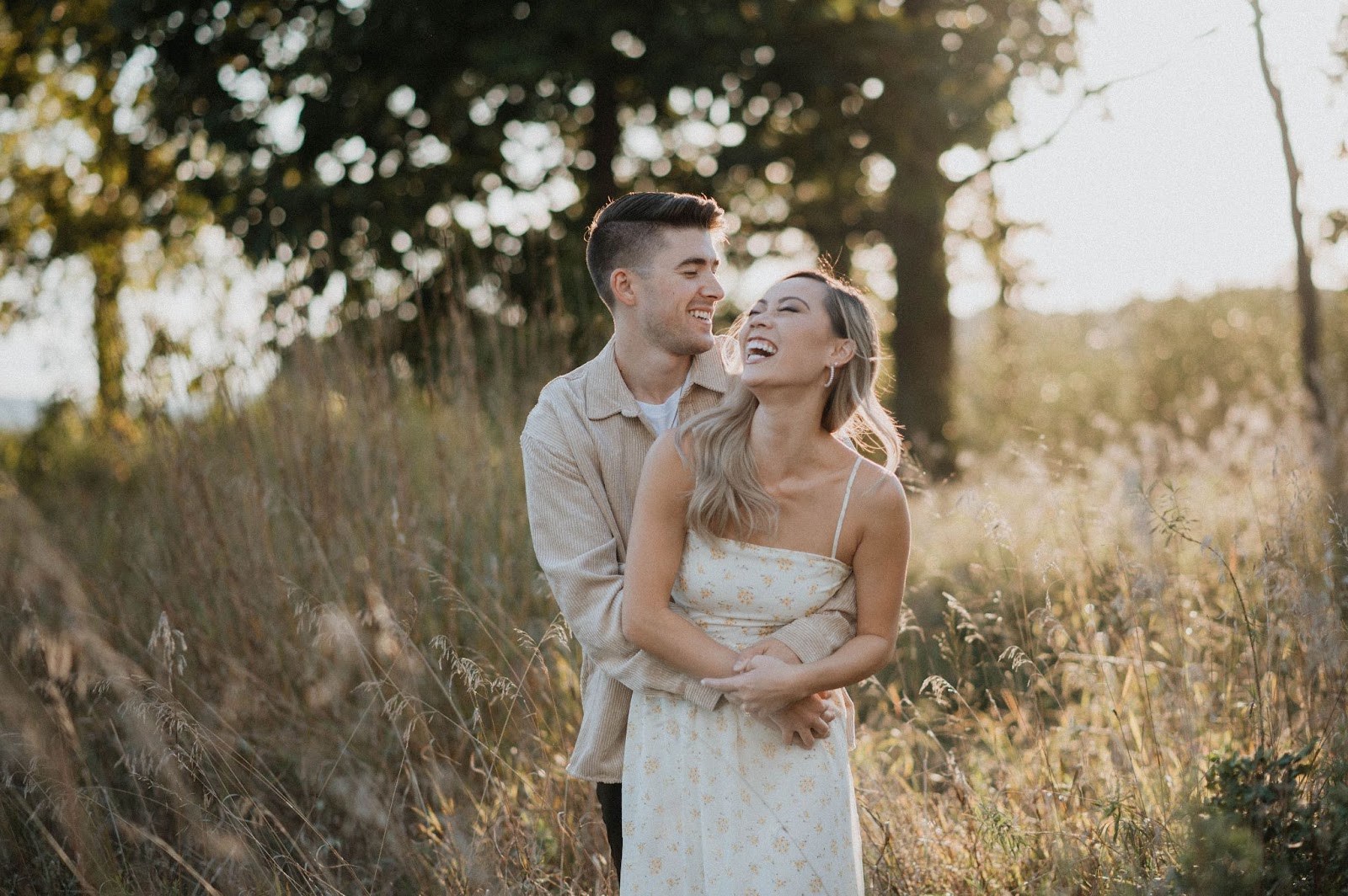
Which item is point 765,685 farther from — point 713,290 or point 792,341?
point 713,290

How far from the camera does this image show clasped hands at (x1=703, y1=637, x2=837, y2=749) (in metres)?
2.25

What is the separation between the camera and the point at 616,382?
278 cm

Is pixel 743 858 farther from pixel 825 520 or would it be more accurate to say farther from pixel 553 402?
pixel 553 402

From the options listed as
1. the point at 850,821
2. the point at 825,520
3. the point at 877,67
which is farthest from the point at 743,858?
the point at 877,67

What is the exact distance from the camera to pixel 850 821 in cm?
242

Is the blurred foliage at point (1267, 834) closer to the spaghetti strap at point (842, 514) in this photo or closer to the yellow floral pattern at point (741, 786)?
the yellow floral pattern at point (741, 786)

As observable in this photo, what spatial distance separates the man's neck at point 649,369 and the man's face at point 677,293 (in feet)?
0.08

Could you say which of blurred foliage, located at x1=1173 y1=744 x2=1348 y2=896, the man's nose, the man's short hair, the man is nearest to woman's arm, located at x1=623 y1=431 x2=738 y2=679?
the man

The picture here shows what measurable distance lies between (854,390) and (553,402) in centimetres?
74

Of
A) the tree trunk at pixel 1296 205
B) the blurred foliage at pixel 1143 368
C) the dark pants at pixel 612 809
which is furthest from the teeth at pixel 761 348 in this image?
the blurred foliage at pixel 1143 368

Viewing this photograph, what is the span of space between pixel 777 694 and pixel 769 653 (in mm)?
89

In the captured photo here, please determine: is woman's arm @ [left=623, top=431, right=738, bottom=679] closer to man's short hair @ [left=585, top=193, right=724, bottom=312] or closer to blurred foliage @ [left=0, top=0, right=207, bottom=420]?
man's short hair @ [left=585, top=193, right=724, bottom=312]

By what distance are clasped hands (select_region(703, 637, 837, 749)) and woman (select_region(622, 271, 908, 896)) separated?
0.08 ft

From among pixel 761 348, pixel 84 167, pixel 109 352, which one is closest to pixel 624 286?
pixel 761 348
